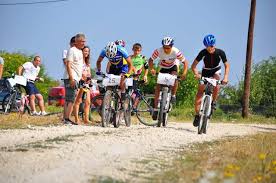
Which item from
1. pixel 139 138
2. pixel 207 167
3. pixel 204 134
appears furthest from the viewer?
pixel 204 134

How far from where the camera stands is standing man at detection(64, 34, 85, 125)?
1284cm

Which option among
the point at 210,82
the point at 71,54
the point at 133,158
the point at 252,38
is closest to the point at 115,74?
the point at 71,54

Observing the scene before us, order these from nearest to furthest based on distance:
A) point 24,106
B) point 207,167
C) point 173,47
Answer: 1. point 207,167
2. point 173,47
3. point 24,106

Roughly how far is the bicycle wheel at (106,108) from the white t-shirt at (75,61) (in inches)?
35.3

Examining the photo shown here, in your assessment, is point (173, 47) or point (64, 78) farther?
point (173, 47)

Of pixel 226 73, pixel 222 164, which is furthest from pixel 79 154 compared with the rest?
pixel 226 73

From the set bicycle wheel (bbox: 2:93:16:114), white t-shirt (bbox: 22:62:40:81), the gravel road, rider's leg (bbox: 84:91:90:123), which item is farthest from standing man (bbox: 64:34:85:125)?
bicycle wheel (bbox: 2:93:16:114)

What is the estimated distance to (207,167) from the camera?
289 inches

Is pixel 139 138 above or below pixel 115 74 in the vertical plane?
below

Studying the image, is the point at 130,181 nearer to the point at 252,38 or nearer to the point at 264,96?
the point at 252,38

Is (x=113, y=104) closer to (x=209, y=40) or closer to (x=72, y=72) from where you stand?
(x=72, y=72)

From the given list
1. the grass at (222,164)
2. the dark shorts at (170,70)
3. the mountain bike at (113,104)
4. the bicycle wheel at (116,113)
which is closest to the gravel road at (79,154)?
the grass at (222,164)

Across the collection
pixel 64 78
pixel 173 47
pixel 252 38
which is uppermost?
pixel 252 38

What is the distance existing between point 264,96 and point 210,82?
26899mm
